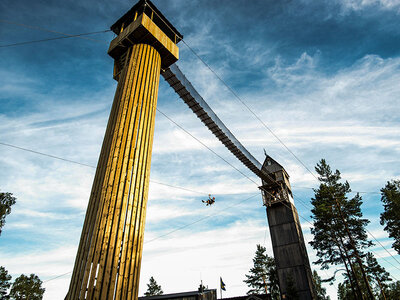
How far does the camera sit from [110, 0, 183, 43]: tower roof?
13195 mm

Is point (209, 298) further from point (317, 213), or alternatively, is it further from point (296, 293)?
point (317, 213)

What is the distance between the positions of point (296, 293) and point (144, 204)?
19.2m

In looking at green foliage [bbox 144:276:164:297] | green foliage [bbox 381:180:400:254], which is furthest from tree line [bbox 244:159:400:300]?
green foliage [bbox 144:276:164:297]

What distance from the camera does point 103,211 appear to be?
814 centimetres

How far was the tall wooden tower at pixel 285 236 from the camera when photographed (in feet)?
70.9

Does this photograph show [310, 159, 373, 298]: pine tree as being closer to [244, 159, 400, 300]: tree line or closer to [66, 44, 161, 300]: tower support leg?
[244, 159, 400, 300]: tree line

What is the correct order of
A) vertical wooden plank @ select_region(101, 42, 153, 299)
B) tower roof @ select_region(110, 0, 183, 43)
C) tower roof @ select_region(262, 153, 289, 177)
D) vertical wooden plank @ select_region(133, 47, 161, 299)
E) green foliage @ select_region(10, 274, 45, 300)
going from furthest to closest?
green foliage @ select_region(10, 274, 45, 300)
tower roof @ select_region(262, 153, 289, 177)
tower roof @ select_region(110, 0, 183, 43)
vertical wooden plank @ select_region(133, 47, 161, 299)
vertical wooden plank @ select_region(101, 42, 153, 299)

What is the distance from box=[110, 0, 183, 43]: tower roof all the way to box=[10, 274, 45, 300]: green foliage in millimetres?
46647

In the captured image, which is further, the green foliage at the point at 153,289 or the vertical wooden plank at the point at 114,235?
the green foliage at the point at 153,289

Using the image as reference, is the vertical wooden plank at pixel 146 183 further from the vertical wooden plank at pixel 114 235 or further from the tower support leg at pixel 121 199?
the vertical wooden plank at pixel 114 235

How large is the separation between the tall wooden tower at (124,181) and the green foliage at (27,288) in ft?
148

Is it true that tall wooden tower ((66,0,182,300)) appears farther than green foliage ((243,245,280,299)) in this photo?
No

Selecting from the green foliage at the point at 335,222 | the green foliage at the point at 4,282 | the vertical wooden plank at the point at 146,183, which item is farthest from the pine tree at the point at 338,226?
the green foliage at the point at 4,282

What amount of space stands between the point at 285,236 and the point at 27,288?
46.5 meters
